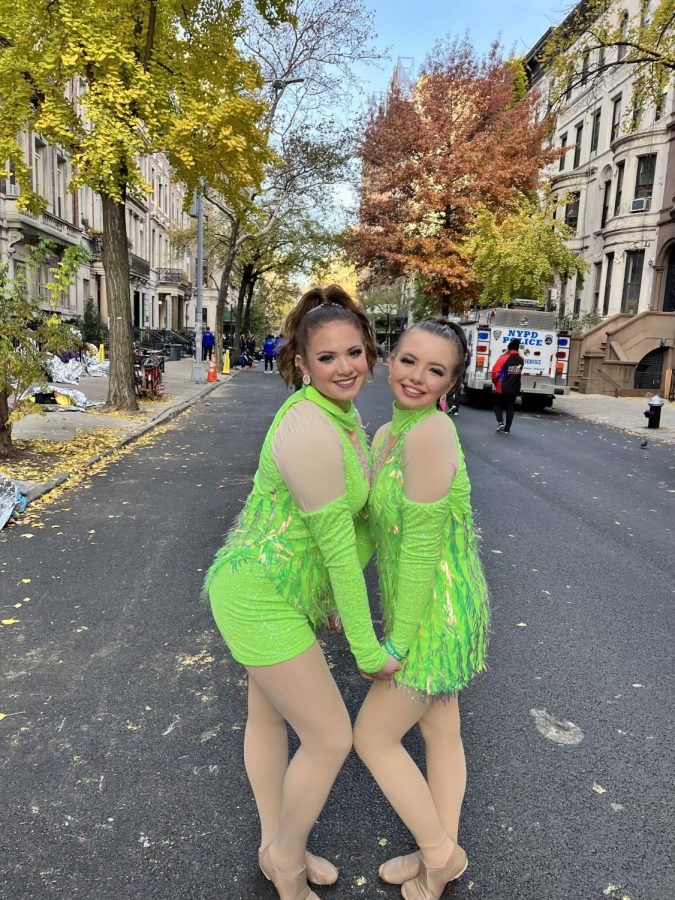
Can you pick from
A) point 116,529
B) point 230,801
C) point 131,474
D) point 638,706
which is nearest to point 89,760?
point 230,801

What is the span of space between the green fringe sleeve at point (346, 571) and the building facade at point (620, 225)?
23.6 m

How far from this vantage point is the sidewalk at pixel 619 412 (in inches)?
567

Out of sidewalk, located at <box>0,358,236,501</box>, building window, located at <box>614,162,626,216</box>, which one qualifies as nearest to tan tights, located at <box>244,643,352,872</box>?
sidewalk, located at <box>0,358,236,501</box>

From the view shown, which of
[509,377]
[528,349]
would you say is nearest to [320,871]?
[509,377]

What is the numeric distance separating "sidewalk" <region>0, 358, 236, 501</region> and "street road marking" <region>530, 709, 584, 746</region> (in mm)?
5671

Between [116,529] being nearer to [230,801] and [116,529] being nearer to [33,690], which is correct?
[33,690]

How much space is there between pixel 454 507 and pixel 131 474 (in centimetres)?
724

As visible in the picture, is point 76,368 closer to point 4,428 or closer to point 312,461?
point 4,428

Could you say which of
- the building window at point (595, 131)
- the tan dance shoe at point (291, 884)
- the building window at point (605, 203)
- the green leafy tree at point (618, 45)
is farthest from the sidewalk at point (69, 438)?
the building window at point (595, 131)

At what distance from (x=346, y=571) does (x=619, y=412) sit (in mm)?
18269

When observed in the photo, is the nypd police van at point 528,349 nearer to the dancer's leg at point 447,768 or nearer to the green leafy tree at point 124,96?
the green leafy tree at point 124,96

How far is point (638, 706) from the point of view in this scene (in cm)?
331

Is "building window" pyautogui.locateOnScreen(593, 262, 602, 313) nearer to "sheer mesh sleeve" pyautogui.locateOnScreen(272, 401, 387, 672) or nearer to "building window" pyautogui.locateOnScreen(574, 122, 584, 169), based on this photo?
"building window" pyautogui.locateOnScreen(574, 122, 584, 169)

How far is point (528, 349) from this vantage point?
17.6 meters
